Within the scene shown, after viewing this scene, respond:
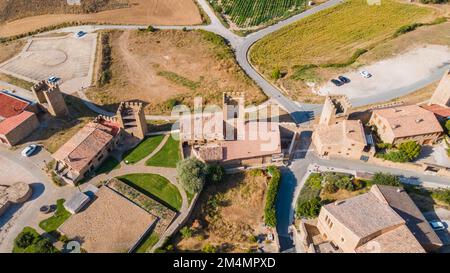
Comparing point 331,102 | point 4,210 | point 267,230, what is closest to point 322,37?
point 331,102

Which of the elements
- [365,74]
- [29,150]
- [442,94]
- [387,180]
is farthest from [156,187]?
[442,94]

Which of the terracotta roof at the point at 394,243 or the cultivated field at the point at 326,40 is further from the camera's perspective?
the cultivated field at the point at 326,40

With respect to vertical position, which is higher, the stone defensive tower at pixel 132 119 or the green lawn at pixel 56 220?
the stone defensive tower at pixel 132 119

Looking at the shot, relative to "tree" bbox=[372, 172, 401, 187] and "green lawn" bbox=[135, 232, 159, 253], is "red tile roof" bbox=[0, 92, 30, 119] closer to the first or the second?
"green lawn" bbox=[135, 232, 159, 253]

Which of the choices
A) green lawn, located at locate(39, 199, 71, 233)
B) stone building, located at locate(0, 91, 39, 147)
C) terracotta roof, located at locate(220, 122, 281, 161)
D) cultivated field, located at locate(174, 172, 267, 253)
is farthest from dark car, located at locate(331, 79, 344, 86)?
stone building, located at locate(0, 91, 39, 147)

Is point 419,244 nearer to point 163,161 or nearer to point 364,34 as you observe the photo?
point 163,161

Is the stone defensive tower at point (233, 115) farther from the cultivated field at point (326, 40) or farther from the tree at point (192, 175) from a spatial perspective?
the cultivated field at point (326, 40)

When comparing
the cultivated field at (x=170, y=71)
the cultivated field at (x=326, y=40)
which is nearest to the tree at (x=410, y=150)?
A: the cultivated field at (x=326, y=40)
